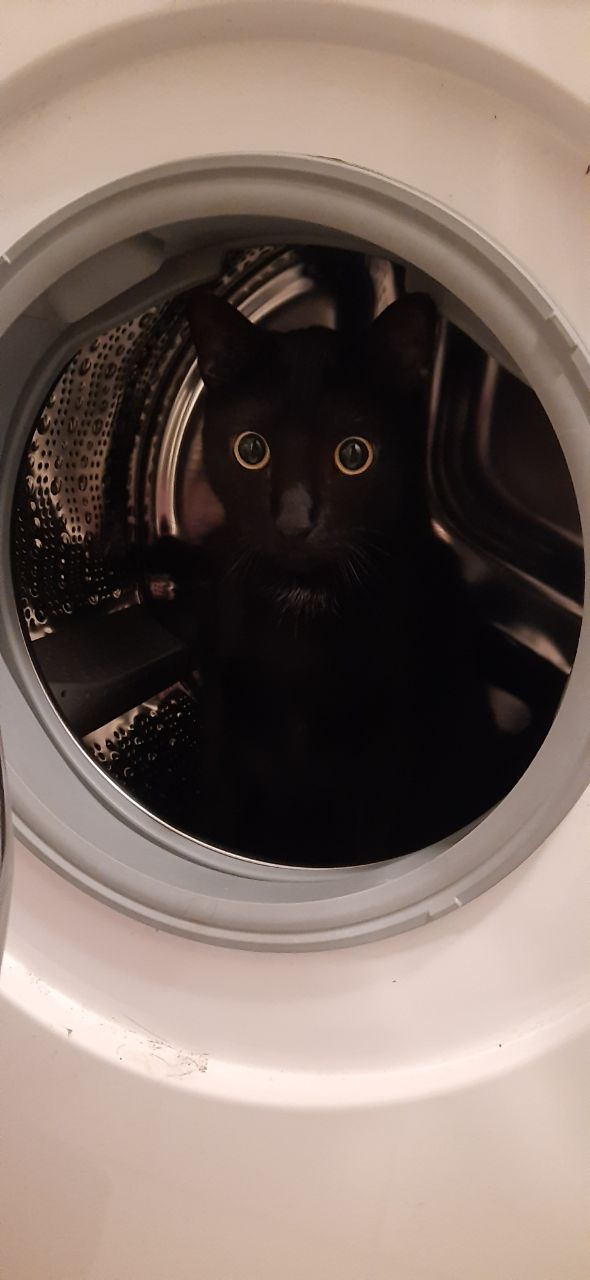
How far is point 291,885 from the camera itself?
744mm

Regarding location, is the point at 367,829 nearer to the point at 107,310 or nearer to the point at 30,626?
the point at 30,626

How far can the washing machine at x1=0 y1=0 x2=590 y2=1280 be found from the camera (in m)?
0.54

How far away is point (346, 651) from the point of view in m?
1.25

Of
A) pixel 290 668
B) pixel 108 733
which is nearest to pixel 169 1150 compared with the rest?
pixel 108 733

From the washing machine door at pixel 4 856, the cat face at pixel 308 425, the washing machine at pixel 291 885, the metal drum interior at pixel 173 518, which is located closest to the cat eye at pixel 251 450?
the cat face at pixel 308 425

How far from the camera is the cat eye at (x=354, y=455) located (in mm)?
1049

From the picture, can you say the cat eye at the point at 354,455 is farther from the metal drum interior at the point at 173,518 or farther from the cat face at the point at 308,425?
the metal drum interior at the point at 173,518

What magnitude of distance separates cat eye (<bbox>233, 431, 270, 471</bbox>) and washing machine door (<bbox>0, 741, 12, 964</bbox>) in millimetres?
567

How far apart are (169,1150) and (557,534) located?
91cm

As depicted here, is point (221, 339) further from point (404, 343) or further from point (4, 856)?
point (4, 856)

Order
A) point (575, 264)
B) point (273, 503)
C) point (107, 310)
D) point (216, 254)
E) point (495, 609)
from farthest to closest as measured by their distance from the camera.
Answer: point (495, 609)
point (273, 503)
point (216, 254)
point (107, 310)
point (575, 264)

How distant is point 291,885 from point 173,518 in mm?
652

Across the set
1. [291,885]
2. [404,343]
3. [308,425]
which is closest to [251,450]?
[308,425]

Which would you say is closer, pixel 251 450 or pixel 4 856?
pixel 4 856
